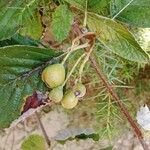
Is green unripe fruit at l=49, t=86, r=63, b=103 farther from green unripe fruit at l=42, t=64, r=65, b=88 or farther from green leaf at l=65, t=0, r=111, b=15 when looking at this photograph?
green leaf at l=65, t=0, r=111, b=15

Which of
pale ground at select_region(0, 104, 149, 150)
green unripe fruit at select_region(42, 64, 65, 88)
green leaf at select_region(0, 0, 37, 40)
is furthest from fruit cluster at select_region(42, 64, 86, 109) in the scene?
pale ground at select_region(0, 104, 149, 150)

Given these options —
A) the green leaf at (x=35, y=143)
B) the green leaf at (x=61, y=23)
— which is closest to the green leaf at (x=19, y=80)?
the green leaf at (x=61, y=23)

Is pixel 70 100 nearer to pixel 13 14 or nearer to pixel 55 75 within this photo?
pixel 55 75

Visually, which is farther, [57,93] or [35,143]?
[35,143]

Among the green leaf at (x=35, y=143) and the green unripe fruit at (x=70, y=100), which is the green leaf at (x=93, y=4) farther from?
the green leaf at (x=35, y=143)

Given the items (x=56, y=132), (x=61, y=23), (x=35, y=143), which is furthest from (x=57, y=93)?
(x=56, y=132)

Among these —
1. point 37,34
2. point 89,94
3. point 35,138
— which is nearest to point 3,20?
point 37,34
